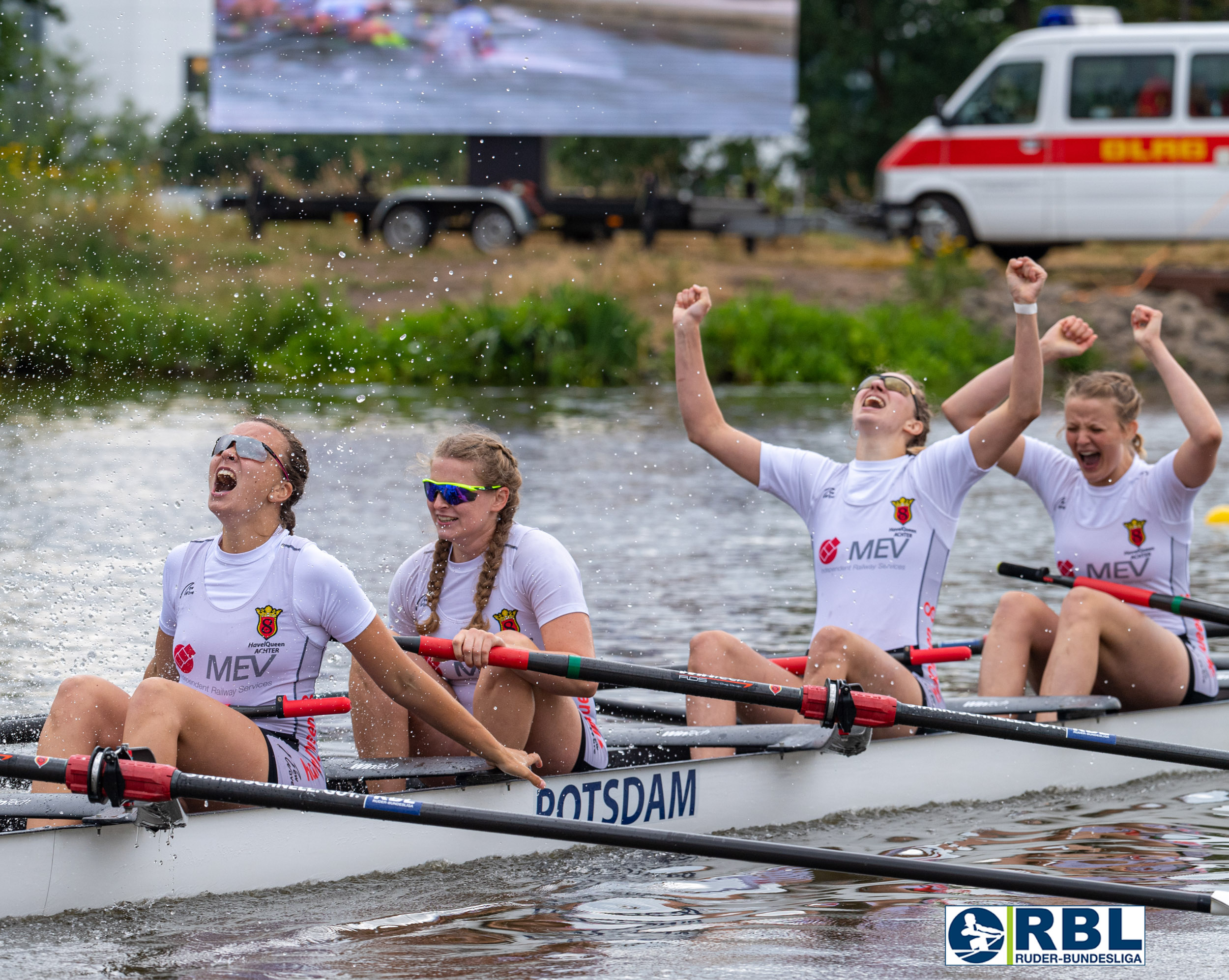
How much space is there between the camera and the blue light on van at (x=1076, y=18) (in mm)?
20344

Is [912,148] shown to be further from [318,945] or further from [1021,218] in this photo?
[318,945]

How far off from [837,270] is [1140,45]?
16.5ft

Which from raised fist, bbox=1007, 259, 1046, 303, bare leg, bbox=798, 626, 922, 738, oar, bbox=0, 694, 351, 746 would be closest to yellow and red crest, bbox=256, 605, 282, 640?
oar, bbox=0, 694, 351, 746

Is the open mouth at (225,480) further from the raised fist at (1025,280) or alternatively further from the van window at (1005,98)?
the van window at (1005,98)

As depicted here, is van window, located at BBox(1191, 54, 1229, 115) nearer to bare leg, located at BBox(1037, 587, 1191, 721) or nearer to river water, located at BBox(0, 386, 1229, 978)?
river water, located at BBox(0, 386, 1229, 978)

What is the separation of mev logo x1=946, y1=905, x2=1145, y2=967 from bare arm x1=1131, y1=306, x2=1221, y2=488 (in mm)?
1939

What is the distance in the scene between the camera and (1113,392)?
20.6ft

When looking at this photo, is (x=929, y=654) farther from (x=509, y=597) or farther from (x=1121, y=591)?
(x=509, y=597)

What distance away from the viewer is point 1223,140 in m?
19.9

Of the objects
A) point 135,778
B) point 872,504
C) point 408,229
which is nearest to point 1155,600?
point 872,504

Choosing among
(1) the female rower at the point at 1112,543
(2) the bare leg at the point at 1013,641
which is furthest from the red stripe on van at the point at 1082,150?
(2) the bare leg at the point at 1013,641

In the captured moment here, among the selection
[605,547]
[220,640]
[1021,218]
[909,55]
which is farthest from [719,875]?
[909,55]

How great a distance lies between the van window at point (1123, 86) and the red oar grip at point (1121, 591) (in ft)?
49.2

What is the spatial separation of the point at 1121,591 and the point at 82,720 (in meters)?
3.68
